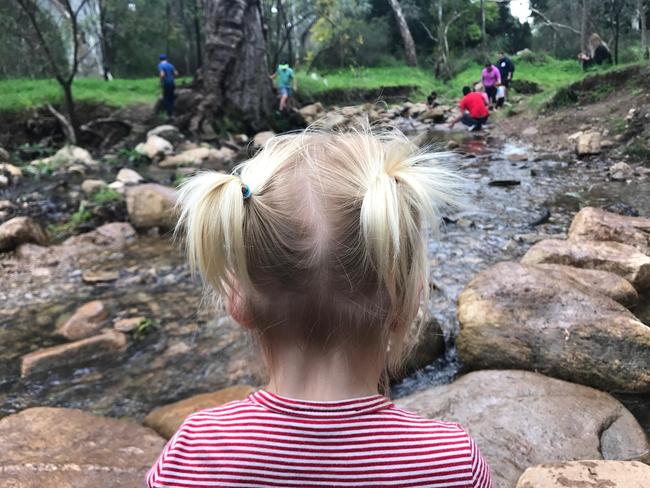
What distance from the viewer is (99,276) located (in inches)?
208

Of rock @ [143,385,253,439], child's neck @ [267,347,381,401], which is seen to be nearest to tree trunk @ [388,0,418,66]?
rock @ [143,385,253,439]

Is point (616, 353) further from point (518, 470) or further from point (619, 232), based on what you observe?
point (619, 232)

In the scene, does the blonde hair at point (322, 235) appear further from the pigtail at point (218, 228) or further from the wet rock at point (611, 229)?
the wet rock at point (611, 229)

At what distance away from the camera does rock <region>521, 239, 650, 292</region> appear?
12.5 ft

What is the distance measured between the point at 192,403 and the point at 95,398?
29.0 inches

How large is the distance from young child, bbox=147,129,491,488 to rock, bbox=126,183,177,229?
18.4 ft

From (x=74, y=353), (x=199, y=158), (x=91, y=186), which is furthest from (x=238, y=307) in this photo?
(x=199, y=158)

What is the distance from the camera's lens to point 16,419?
8.16 feet

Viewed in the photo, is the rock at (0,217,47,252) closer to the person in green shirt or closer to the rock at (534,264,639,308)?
the rock at (534,264,639,308)

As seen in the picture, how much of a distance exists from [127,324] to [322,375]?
135 inches

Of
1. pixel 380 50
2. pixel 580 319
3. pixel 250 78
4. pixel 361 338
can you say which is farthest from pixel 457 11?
pixel 361 338

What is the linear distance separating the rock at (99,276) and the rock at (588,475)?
437 cm

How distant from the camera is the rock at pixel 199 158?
11.0m

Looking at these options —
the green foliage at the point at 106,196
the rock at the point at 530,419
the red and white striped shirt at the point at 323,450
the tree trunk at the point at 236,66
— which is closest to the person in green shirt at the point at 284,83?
the tree trunk at the point at 236,66
